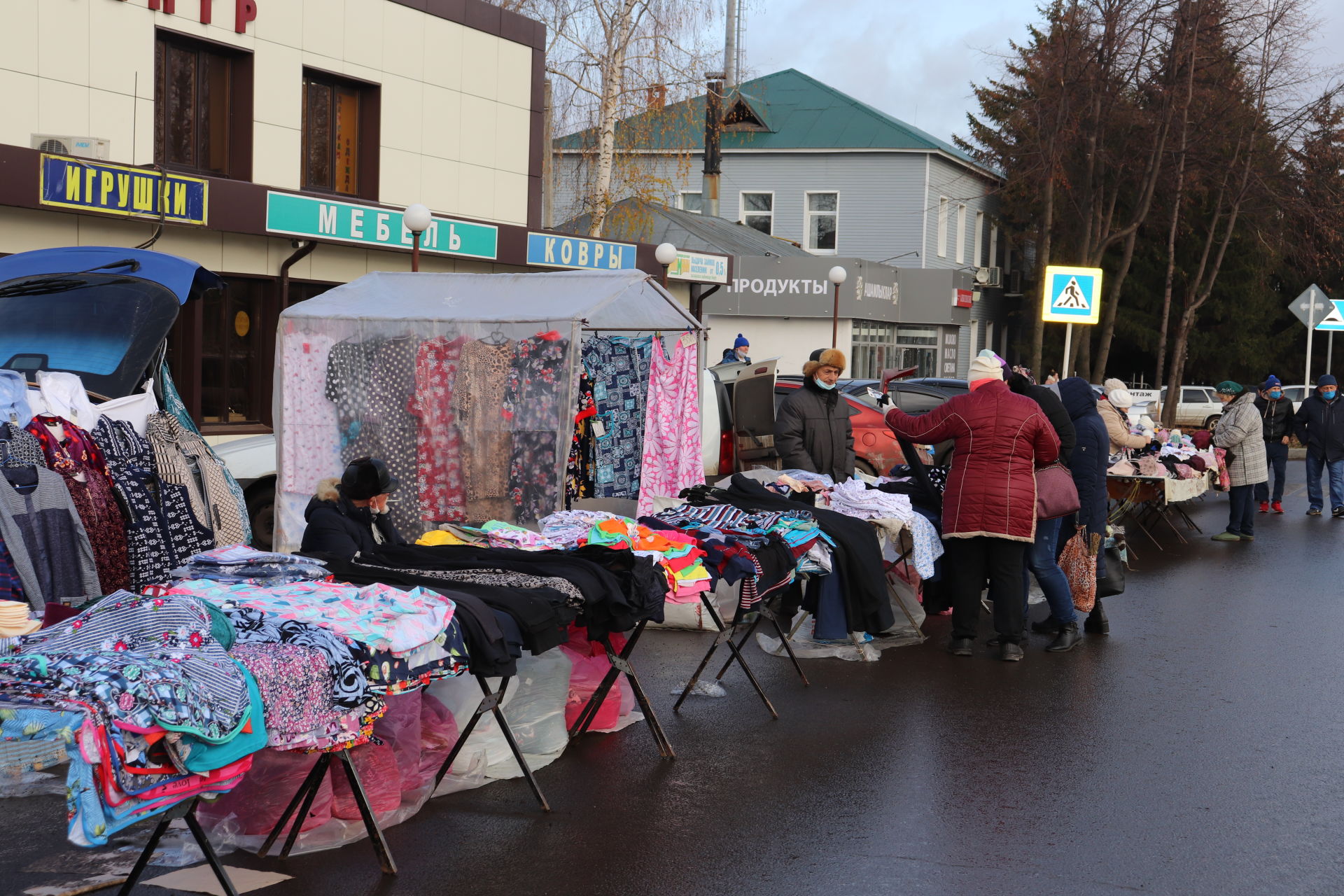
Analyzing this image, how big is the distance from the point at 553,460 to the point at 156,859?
4.20 metres

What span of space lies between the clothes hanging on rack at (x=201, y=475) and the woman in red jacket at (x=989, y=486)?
13.7ft

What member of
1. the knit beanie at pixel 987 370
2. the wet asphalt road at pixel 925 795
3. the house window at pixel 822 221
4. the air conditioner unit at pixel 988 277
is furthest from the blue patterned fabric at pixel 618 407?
the air conditioner unit at pixel 988 277

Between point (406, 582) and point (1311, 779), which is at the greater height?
point (406, 582)

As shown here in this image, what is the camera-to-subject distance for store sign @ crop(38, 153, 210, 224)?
12.1 m

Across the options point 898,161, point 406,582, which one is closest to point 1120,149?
point 898,161

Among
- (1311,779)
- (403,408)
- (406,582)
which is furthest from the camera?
(403,408)

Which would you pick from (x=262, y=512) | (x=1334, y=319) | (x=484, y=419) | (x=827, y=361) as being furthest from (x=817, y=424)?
(x=1334, y=319)

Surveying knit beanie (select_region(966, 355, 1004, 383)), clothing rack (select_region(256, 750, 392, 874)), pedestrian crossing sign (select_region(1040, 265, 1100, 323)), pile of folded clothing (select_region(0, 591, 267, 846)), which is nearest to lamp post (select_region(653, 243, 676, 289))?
knit beanie (select_region(966, 355, 1004, 383))

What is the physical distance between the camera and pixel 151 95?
13.9 metres

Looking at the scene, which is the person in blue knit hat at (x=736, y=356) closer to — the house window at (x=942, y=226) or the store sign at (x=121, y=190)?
the store sign at (x=121, y=190)

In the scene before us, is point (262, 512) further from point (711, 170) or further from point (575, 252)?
point (711, 170)

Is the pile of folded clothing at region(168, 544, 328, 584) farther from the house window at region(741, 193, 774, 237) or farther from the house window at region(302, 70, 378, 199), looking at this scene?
the house window at region(741, 193, 774, 237)

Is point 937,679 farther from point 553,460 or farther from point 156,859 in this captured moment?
point 156,859

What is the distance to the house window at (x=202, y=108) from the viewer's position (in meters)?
14.4
